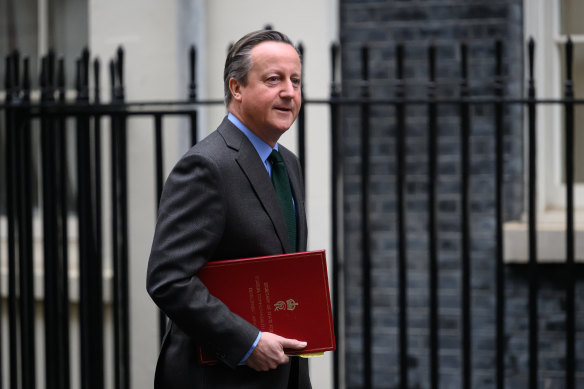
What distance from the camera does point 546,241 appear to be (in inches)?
178

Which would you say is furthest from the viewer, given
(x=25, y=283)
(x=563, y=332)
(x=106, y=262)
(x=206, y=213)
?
(x=106, y=262)

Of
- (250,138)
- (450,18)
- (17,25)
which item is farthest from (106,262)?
(250,138)

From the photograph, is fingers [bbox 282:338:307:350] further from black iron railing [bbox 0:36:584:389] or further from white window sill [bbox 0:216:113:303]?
white window sill [bbox 0:216:113:303]

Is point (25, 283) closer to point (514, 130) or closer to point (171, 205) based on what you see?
point (171, 205)

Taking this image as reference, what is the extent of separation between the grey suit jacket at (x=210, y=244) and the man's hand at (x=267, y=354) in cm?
3

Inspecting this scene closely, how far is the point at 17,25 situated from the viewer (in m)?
5.47

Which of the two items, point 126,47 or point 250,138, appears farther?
point 126,47

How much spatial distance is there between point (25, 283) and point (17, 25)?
2088 mm

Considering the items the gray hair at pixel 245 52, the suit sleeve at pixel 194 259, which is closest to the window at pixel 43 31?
the gray hair at pixel 245 52

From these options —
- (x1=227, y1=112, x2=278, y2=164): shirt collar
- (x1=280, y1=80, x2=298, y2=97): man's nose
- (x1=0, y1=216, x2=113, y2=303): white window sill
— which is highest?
(x1=280, y1=80, x2=298, y2=97): man's nose

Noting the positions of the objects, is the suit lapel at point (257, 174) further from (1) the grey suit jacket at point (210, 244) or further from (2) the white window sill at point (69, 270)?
(2) the white window sill at point (69, 270)

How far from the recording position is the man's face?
2162 mm

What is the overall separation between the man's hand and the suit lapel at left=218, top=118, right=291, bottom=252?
0.78 feet

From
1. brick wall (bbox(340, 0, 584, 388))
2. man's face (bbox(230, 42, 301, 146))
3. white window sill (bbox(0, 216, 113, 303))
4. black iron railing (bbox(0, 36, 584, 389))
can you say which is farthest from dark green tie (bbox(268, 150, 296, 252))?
white window sill (bbox(0, 216, 113, 303))
